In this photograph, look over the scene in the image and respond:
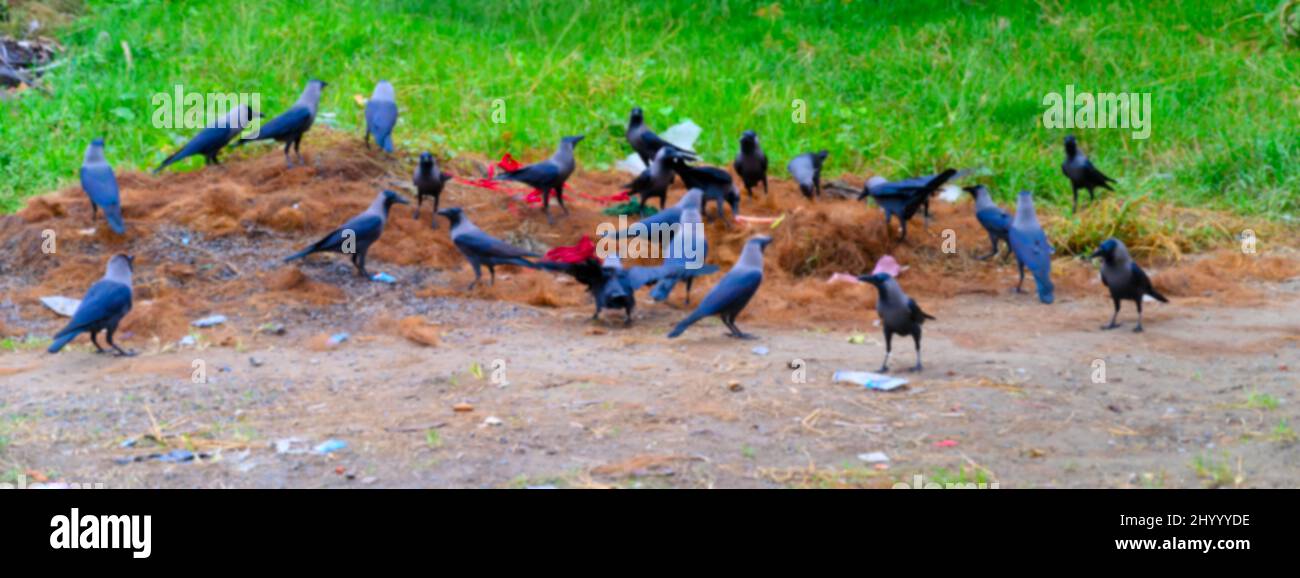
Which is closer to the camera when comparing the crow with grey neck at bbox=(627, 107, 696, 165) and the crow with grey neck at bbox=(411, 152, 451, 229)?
the crow with grey neck at bbox=(411, 152, 451, 229)

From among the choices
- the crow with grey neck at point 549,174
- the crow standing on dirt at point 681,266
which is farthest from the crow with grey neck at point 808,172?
the crow with grey neck at point 549,174

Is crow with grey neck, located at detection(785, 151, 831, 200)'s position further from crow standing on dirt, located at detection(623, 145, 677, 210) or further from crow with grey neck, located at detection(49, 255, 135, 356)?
crow with grey neck, located at detection(49, 255, 135, 356)

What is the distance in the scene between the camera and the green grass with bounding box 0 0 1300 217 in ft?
33.2

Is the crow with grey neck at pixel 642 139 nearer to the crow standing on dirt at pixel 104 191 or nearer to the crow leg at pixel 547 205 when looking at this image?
the crow leg at pixel 547 205

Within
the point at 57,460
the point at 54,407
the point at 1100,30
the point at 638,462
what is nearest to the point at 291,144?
the point at 54,407

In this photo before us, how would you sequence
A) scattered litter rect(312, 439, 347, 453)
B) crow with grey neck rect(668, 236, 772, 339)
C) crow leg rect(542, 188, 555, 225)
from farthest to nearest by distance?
1. crow leg rect(542, 188, 555, 225)
2. crow with grey neck rect(668, 236, 772, 339)
3. scattered litter rect(312, 439, 347, 453)

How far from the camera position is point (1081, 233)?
859 centimetres

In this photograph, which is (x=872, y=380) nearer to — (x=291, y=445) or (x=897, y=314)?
(x=897, y=314)

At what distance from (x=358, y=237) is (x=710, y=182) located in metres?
2.24

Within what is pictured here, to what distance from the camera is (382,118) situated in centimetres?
919

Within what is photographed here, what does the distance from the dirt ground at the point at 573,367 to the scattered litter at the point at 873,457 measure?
0.06 ft

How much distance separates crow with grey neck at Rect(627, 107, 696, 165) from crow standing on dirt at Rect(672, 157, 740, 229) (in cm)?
83

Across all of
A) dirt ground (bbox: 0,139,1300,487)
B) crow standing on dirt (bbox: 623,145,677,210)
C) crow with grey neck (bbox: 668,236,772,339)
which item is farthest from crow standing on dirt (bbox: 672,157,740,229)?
crow with grey neck (bbox: 668,236,772,339)

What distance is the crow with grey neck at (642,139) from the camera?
9.42 metres
